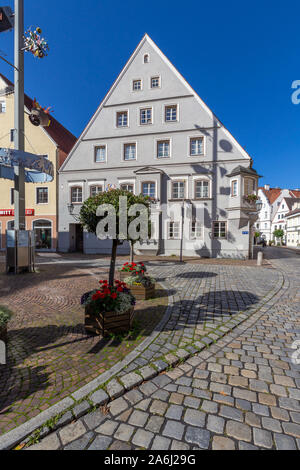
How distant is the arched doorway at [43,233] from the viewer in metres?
20.8

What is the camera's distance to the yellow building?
20500mm

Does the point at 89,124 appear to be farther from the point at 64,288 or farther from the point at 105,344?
the point at 105,344

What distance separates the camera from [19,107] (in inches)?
370

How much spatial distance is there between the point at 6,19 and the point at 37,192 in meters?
14.2

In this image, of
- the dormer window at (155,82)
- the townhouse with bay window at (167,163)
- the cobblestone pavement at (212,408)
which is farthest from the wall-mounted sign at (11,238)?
the dormer window at (155,82)

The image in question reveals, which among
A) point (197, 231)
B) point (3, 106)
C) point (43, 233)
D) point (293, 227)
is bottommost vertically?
point (43, 233)

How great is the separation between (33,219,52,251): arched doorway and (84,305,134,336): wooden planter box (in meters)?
18.6

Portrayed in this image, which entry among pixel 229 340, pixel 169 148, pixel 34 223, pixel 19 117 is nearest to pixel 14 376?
pixel 229 340

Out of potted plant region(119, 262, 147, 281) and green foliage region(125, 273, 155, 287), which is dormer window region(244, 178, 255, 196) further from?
green foliage region(125, 273, 155, 287)

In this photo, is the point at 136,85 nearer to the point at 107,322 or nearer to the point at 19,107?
the point at 19,107

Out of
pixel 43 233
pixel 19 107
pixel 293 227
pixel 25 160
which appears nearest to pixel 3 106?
pixel 43 233

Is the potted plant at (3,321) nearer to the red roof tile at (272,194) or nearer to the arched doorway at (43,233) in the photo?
the arched doorway at (43,233)

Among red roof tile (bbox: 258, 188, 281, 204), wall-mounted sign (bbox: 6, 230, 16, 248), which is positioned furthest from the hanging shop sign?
red roof tile (bbox: 258, 188, 281, 204)

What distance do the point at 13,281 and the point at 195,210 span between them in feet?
44.2
